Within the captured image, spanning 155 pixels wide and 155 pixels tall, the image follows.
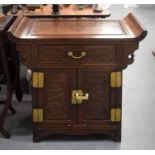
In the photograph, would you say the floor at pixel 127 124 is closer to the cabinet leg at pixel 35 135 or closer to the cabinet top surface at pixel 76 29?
the cabinet leg at pixel 35 135

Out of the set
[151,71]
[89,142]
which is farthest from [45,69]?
[151,71]

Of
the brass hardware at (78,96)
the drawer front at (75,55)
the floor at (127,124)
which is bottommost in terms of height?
the floor at (127,124)

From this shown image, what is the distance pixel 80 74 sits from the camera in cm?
229

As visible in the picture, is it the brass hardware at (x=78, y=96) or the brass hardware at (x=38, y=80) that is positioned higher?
the brass hardware at (x=38, y=80)

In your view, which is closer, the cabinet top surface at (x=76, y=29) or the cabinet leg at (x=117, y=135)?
the cabinet top surface at (x=76, y=29)

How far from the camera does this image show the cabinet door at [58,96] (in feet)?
7.54

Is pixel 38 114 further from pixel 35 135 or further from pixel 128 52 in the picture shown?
pixel 128 52

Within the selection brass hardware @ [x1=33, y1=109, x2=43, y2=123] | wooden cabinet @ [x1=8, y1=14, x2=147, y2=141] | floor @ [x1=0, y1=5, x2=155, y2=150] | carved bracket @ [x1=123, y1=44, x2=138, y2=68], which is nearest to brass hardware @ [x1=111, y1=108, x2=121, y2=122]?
wooden cabinet @ [x1=8, y1=14, x2=147, y2=141]

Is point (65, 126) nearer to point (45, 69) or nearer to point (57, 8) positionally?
point (45, 69)

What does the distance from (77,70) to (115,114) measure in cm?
40

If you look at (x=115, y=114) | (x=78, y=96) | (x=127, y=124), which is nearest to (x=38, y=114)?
(x=78, y=96)

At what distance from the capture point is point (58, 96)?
2359 mm

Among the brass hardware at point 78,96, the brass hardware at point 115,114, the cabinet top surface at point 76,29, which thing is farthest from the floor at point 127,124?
the cabinet top surface at point 76,29

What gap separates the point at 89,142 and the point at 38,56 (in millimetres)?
700
